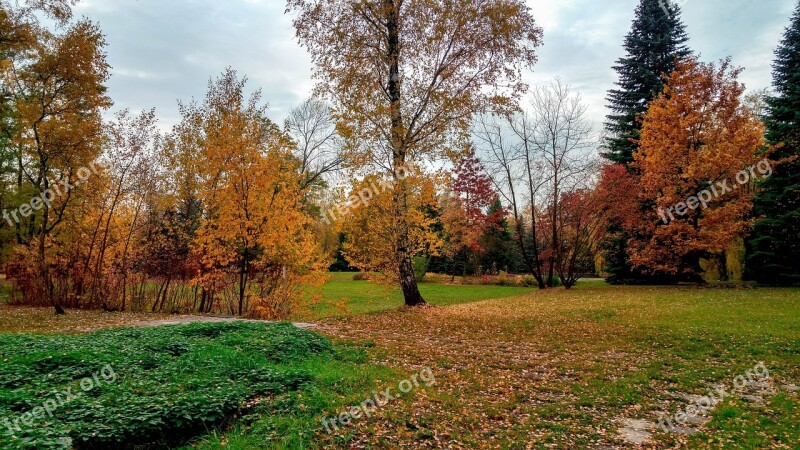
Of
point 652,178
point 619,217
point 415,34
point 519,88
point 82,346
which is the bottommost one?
point 82,346

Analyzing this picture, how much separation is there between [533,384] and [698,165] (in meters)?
18.6

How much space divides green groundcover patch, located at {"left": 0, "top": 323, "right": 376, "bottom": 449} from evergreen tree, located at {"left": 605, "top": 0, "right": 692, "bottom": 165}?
25.6 meters

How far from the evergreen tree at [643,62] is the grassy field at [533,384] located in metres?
17.1

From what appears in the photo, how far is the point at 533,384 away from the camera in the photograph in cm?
608

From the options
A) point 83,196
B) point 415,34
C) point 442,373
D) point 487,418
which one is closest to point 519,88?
point 415,34

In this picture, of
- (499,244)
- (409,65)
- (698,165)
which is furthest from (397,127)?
(499,244)

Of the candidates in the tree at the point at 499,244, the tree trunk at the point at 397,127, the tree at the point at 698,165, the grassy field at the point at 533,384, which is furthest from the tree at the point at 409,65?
the tree at the point at 499,244

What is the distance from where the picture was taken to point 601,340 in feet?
30.9

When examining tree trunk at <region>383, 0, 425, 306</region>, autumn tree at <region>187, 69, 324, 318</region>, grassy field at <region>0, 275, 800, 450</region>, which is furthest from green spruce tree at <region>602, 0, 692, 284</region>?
autumn tree at <region>187, 69, 324, 318</region>

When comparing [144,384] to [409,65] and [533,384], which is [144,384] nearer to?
[533,384]

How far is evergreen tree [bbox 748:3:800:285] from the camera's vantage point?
19.1 metres

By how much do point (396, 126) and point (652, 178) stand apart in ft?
49.2

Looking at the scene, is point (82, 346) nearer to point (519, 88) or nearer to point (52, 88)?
point (52, 88)

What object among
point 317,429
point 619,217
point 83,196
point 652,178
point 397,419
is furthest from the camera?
point 619,217
